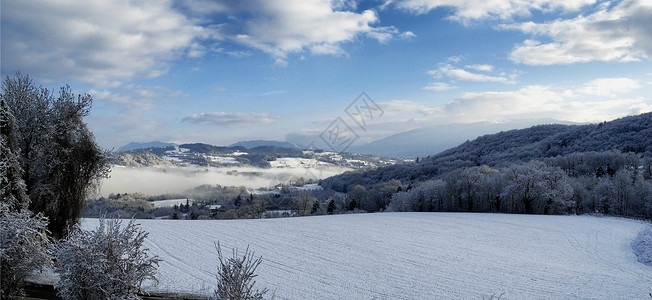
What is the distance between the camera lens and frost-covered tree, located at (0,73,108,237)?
11844 millimetres

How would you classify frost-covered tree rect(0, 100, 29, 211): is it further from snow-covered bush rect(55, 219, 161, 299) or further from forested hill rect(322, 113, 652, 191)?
forested hill rect(322, 113, 652, 191)

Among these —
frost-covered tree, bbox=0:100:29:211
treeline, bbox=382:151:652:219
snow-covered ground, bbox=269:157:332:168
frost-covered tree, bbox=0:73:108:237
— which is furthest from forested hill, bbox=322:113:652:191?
frost-covered tree, bbox=0:100:29:211

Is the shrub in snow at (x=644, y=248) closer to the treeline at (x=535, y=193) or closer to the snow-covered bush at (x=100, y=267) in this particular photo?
the treeline at (x=535, y=193)

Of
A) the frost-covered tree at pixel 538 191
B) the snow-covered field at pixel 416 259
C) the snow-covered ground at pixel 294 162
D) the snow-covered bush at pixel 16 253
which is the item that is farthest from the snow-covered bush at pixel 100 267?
the snow-covered ground at pixel 294 162

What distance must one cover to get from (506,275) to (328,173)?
147 metres

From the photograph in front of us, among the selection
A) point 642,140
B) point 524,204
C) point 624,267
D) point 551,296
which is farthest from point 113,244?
point 642,140

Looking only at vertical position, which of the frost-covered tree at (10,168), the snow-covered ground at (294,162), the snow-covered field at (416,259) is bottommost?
the snow-covered field at (416,259)

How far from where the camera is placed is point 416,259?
1648 centimetres

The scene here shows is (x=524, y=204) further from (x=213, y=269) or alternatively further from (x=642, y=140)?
(x=642, y=140)

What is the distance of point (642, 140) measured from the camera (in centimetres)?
7519

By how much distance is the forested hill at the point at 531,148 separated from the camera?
79750 mm

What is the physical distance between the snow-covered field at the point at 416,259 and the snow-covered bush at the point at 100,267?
13.1 ft

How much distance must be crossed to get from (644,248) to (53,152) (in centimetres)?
2835

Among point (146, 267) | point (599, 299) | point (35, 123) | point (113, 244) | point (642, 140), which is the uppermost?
point (642, 140)
